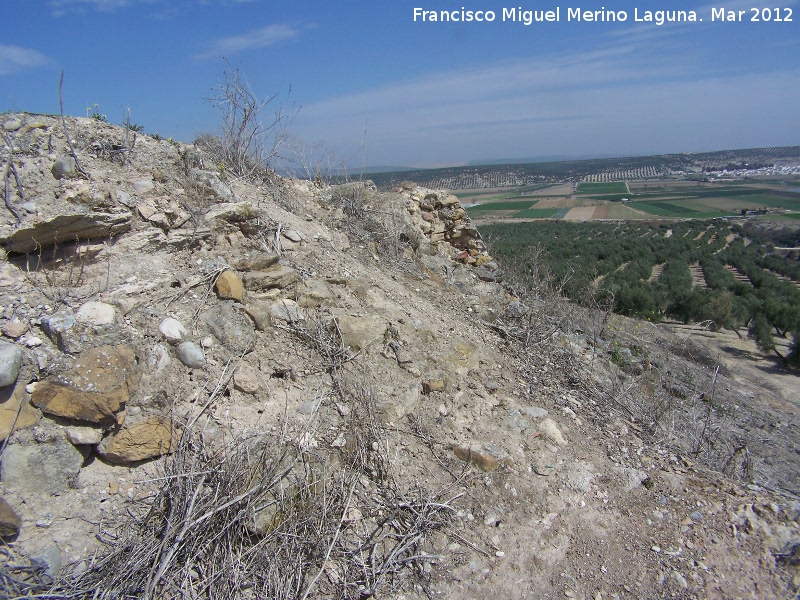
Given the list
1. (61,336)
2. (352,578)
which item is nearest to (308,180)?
(61,336)

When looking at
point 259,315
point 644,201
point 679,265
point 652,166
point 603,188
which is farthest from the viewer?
point 652,166

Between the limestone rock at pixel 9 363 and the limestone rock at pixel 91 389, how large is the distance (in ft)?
0.50

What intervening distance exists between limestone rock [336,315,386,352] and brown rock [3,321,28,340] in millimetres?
2143

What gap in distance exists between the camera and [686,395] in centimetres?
634

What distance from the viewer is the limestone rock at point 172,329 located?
3.32m

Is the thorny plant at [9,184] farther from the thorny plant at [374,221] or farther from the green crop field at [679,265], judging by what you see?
the green crop field at [679,265]

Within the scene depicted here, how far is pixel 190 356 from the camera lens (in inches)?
129

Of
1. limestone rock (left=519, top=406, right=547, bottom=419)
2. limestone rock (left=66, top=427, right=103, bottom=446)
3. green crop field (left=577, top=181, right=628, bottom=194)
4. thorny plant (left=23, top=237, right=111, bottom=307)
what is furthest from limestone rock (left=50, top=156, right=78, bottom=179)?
green crop field (left=577, top=181, right=628, bottom=194)

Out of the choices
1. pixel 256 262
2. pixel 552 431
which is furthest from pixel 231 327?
pixel 552 431

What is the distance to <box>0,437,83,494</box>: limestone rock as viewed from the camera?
247cm

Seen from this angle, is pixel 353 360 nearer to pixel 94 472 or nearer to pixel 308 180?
pixel 94 472

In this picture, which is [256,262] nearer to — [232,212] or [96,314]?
[232,212]

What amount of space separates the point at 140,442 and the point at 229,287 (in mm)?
1412

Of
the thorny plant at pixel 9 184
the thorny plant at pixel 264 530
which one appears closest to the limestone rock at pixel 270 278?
the thorny plant at pixel 264 530
